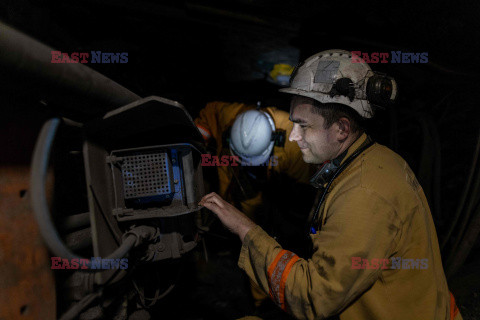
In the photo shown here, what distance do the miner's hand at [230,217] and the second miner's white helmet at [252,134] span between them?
4.35 feet

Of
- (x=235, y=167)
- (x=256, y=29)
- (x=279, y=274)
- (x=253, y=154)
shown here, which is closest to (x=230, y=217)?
(x=279, y=274)

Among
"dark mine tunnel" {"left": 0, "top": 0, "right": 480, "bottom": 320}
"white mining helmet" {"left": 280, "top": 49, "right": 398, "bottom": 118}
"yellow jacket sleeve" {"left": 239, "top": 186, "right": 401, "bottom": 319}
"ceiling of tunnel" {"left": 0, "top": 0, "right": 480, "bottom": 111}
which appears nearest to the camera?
"dark mine tunnel" {"left": 0, "top": 0, "right": 480, "bottom": 320}

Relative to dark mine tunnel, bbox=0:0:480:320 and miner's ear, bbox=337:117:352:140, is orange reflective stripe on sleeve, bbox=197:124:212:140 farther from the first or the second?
miner's ear, bbox=337:117:352:140

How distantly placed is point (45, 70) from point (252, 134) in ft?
7.46

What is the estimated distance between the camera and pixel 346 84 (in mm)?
1561

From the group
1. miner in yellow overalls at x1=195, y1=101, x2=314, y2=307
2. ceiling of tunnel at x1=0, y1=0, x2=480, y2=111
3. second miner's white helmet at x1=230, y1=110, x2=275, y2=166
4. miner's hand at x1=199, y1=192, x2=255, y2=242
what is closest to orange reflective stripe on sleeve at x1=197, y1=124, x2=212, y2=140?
miner in yellow overalls at x1=195, y1=101, x2=314, y2=307

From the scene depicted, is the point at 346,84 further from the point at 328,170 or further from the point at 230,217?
the point at 230,217

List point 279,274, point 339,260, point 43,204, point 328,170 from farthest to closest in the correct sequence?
point 328,170 → point 279,274 → point 339,260 → point 43,204

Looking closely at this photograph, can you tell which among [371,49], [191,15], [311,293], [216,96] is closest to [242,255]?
[311,293]

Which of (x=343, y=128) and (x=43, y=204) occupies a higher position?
(x=343, y=128)

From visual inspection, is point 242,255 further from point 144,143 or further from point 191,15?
point 191,15

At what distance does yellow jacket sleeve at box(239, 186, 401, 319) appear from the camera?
1163 millimetres

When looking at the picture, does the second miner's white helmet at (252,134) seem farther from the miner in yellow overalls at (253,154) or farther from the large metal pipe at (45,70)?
the large metal pipe at (45,70)

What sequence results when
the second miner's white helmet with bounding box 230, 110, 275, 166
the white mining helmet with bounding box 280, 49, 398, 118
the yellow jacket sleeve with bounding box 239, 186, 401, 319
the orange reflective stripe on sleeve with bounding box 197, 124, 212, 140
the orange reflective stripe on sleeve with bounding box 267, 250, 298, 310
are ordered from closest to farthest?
the yellow jacket sleeve with bounding box 239, 186, 401, 319
the orange reflective stripe on sleeve with bounding box 267, 250, 298, 310
the white mining helmet with bounding box 280, 49, 398, 118
the second miner's white helmet with bounding box 230, 110, 275, 166
the orange reflective stripe on sleeve with bounding box 197, 124, 212, 140
